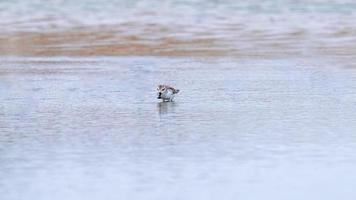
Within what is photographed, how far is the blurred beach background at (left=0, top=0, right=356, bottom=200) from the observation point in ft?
28.6

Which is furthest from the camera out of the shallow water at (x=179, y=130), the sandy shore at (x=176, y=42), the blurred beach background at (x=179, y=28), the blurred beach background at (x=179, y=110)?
the blurred beach background at (x=179, y=28)

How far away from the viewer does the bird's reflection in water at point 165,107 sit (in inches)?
464

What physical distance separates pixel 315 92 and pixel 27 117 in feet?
9.59

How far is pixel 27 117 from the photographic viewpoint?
1143cm

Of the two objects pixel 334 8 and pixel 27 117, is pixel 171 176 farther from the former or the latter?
pixel 334 8

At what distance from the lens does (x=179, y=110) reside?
11.9 m

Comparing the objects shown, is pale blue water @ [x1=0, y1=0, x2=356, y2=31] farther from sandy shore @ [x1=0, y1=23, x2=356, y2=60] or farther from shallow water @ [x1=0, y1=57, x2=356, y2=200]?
shallow water @ [x1=0, y1=57, x2=356, y2=200]

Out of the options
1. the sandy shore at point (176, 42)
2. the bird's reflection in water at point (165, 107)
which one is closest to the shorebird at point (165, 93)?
the bird's reflection in water at point (165, 107)

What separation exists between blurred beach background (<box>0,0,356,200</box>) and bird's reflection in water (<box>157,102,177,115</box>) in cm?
2

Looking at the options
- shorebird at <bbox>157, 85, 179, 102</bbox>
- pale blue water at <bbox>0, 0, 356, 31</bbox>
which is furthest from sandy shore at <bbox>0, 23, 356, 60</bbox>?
shorebird at <bbox>157, 85, 179, 102</bbox>

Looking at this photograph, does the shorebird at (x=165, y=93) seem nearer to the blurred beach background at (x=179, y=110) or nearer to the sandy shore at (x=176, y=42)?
the blurred beach background at (x=179, y=110)

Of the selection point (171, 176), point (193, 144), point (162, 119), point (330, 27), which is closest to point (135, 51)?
point (330, 27)

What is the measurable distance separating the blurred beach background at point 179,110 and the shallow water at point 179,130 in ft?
0.04

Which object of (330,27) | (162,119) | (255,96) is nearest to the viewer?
(162,119)
